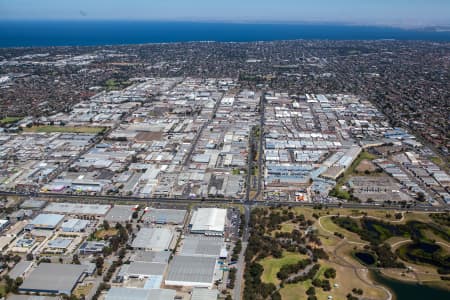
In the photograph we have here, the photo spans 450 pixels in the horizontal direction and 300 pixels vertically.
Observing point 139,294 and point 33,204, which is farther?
point 33,204

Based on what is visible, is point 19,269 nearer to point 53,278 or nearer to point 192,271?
point 53,278

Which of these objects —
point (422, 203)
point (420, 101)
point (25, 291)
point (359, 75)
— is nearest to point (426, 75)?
point (359, 75)

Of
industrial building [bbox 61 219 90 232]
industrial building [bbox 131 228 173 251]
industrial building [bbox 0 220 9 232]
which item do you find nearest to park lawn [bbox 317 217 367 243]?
industrial building [bbox 131 228 173 251]

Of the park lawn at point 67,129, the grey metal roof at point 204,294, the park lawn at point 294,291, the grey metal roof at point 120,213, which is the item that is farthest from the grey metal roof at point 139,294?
the park lawn at point 67,129

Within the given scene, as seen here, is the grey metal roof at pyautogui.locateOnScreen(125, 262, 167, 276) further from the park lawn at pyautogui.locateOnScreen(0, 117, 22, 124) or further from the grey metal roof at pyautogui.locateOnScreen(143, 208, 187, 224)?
the park lawn at pyautogui.locateOnScreen(0, 117, 22, 124)

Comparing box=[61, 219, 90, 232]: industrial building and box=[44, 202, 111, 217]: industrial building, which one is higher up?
box=[44, 202, 111, 217]: industrial building

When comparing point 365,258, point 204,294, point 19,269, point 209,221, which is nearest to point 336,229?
point 365,258

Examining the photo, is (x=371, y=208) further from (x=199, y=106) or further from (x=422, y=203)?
(x=199, y=106)
